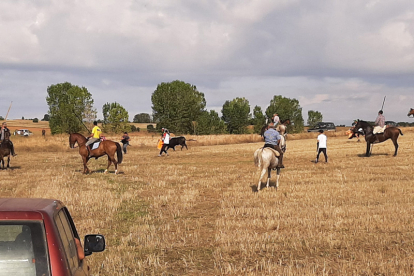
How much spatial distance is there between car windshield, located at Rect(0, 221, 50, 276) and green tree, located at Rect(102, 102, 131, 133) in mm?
70591

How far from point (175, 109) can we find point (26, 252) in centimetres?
8186

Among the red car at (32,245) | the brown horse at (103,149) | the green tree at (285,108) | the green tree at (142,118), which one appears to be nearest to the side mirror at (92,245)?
the red car at (32,245)

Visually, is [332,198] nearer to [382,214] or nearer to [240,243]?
[382,214]

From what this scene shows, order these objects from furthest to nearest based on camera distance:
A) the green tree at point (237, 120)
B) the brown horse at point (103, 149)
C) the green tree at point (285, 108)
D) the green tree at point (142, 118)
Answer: the green tree at point (142, 118)
the green tree at point (285, 108)
the green tree at point (237, 120)
the brown horse at point (103, 149)

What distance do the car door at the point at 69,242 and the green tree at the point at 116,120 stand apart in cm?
6975

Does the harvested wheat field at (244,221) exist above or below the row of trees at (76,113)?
below

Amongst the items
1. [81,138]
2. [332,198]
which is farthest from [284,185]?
[81,138]

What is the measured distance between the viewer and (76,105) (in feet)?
274

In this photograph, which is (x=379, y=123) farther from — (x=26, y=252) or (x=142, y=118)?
(x=142, y=118)

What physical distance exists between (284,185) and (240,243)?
809 cm

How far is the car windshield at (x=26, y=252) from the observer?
8.97ft

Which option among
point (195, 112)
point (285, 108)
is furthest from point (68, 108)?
point (285, 108)

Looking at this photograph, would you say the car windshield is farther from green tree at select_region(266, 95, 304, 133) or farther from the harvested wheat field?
green tree at select_region(266, 95, 304, 133)

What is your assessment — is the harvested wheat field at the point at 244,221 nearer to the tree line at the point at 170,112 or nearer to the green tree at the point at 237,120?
the tree line at the point at 170,112
